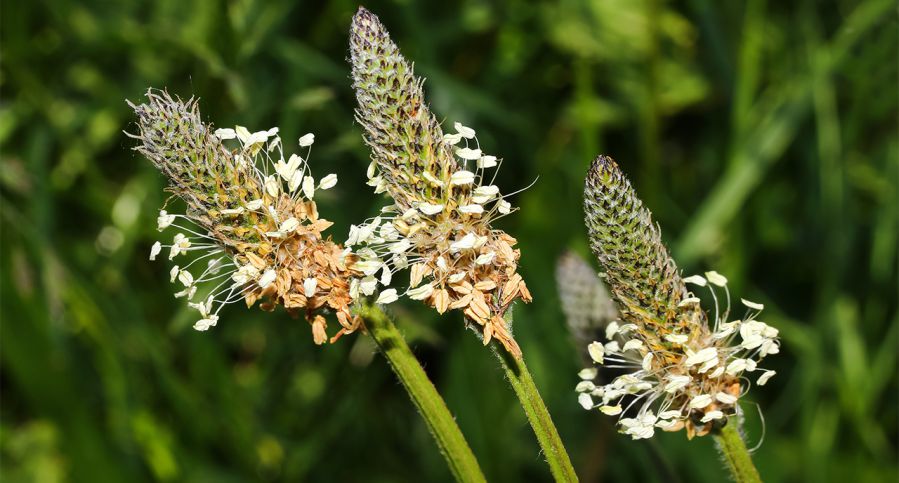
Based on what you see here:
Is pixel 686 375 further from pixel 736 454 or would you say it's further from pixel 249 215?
pixel 249 215

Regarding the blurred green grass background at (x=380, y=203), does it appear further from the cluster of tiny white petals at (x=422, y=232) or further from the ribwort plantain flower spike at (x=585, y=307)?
the cluster of tiny white petals at (x=422, y=232)

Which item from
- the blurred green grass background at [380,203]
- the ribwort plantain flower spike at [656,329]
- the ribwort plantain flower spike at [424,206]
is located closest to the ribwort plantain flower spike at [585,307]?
the ribwort plantain flower spike at [656,329]

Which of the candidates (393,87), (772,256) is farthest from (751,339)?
(772,256)

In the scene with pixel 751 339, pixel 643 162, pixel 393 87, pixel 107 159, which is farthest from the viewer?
pixel 107 159

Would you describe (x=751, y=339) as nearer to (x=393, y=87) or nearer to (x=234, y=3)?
(x=393, y=87)

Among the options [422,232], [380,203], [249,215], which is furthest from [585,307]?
[380,203]

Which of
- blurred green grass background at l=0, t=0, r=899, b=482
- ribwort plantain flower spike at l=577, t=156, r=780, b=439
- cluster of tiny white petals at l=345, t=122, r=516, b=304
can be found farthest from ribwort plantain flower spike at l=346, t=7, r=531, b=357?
blurred green grass background at l=0, t=0, r=899, b=482
